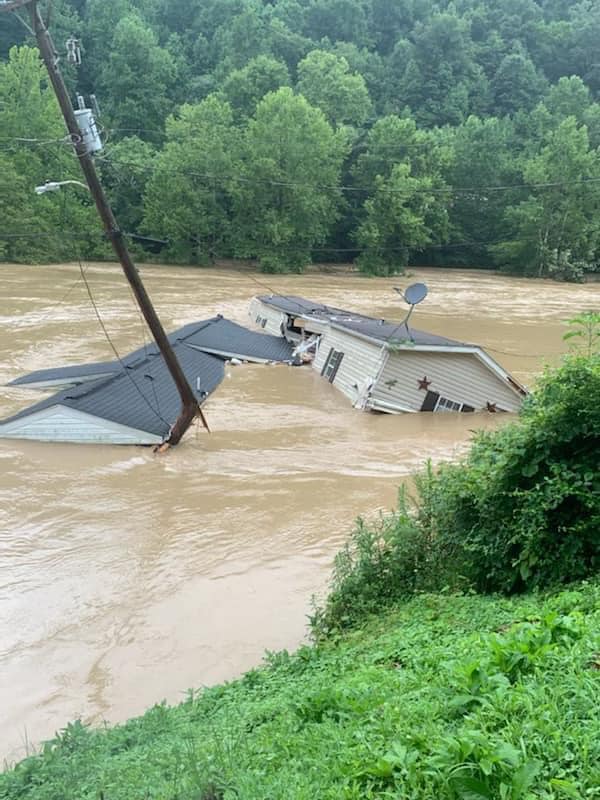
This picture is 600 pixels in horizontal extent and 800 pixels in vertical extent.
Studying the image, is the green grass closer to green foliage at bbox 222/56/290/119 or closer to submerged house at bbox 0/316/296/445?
submerged house at bbox 0/316/296/445

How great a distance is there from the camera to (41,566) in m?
10.3

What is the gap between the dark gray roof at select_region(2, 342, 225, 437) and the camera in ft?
53.8

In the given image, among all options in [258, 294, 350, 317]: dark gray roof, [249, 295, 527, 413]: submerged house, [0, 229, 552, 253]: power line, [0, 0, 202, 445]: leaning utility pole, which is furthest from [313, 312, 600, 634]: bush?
[0, 229, 552, 253]: power line

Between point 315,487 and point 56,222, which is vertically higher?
point 56,222

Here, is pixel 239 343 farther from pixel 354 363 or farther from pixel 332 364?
pixel 354 363

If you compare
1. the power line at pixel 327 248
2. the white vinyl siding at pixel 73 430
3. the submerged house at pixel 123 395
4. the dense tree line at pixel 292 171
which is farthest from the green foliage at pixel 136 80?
the white vinyl siding at pixel 73 430

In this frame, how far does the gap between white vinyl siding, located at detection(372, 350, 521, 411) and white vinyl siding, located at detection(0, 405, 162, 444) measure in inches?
287

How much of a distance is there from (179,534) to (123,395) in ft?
24.5

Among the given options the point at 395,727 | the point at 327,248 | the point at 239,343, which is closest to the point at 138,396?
the point at 239,343

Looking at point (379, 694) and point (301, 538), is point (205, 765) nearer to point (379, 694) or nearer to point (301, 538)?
point (379, 694)

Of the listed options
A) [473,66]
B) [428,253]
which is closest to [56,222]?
[428,253]

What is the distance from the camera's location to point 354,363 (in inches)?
845

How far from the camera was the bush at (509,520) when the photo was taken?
6199 millimetres

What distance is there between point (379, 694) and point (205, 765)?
121 centimetres
